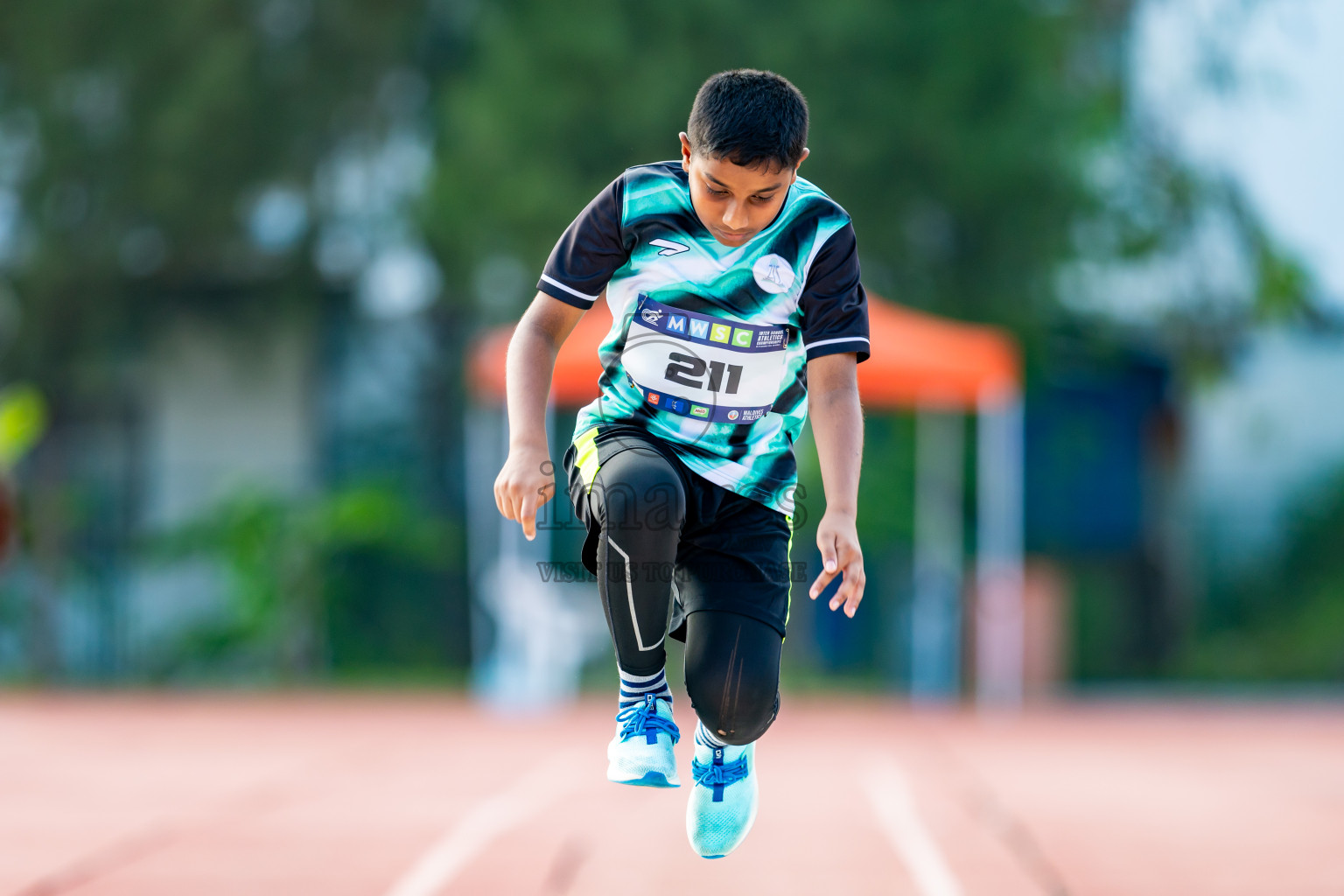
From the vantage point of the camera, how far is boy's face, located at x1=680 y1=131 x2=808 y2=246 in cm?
292

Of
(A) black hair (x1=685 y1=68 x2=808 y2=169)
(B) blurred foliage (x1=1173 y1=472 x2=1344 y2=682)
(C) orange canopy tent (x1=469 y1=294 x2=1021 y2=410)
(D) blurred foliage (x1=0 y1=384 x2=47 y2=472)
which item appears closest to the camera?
(A) black hair (x1=685 y1=68 x2=808 y2=169)

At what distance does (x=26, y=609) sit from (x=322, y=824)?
8305mm

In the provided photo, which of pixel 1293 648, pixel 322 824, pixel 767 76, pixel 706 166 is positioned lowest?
pixel 1293 648

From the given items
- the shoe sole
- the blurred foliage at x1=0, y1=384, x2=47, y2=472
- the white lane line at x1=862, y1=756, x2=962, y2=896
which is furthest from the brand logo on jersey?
the blurred foliage at x1=0, y1=384, x2=47, y2=472

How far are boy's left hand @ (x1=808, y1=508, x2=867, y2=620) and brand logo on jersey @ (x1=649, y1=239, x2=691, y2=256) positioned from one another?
685mm

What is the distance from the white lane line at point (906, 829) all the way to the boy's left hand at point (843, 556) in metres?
2.23

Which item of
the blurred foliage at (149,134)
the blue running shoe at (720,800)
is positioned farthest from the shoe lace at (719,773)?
the blurred foliage at (149,134)

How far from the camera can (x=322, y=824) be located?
6.14m

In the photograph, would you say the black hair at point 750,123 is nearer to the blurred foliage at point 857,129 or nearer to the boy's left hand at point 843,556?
the boy's left hand at point 843,556

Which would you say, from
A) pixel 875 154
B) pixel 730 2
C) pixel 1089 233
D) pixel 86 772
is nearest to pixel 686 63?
pixel 730 2

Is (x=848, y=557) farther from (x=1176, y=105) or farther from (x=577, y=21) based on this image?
(x=1176, y=105)

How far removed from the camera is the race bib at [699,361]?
316cm

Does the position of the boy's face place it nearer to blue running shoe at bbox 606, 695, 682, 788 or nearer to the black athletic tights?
the black athletic tights

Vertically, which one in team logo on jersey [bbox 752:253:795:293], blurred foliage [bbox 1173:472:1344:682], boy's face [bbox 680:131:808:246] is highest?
boy's face [bbox 680:131:808:246]
